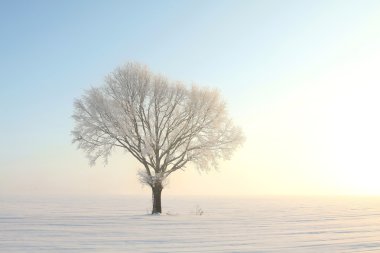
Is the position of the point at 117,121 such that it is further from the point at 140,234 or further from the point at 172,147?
the point at 140,234

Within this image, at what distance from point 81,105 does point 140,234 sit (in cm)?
1704

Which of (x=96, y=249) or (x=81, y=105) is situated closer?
(x=96, y=249)

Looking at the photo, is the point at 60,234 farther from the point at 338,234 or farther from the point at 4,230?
the point at 338,234

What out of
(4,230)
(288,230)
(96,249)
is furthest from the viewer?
(288,230)

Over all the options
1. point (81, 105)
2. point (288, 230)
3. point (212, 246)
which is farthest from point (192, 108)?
point (212, 246)

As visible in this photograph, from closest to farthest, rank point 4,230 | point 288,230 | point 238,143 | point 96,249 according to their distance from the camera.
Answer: point 96,249, point 4,230, point 288,230, point 238,143

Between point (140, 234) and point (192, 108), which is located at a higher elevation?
point (192, 108)

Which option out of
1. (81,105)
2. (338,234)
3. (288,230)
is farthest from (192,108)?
(338,234)

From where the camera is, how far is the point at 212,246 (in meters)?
14.8

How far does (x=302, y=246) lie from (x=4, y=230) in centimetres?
1333

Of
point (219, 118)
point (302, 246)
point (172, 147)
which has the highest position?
point (219, 118)

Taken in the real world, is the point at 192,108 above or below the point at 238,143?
above

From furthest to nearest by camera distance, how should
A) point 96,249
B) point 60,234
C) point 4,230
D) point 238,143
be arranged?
point 238,143, point 4,230, point 60,234, point 96,249

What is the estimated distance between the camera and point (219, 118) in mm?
33844
